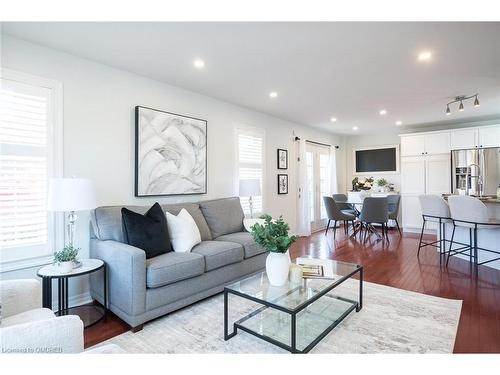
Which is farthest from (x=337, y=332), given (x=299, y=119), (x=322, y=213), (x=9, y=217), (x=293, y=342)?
(x=322, y=213)

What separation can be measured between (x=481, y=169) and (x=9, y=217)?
7.30 meters

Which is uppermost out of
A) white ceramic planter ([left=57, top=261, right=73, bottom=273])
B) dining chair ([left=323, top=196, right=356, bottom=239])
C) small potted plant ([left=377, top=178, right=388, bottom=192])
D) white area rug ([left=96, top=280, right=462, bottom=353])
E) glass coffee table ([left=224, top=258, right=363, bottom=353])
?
small potted plant ([left=377, top=178, right=388, bottom=192])

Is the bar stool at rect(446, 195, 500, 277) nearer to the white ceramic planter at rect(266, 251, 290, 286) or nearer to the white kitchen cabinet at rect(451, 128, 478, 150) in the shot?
the white kitchen cabinet at rect(451, 128, 478, 150)

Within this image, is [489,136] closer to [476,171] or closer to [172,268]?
[476,171]

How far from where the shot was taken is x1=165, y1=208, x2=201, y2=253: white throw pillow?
2789mm

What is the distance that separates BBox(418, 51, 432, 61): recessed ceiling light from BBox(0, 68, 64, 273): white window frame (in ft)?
11.6

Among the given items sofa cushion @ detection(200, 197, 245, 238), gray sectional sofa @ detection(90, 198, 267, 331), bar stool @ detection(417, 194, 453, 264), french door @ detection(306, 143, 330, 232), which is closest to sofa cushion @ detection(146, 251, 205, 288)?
gray sectional sofa @ detection(90, 198, 267, 331)

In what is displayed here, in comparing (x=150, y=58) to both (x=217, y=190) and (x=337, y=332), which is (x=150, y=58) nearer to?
(x=217, y=190)

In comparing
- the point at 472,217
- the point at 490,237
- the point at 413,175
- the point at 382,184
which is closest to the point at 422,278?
the point at 472,217

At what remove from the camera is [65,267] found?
2.18m

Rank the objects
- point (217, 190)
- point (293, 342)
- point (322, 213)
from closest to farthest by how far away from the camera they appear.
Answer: point (293, 342) < point (217, 190) < point (322, 213)

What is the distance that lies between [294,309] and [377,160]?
21.6 feet

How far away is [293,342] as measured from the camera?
5.71 ft
